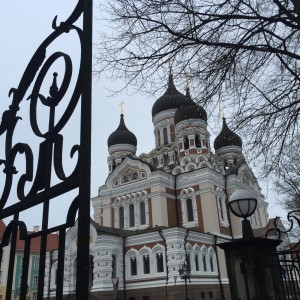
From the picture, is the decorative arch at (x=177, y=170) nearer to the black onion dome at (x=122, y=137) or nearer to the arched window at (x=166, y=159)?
the arched window at (x=166, y=159)

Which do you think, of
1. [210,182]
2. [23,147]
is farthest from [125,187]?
[23,147]

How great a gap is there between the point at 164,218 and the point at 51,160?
27.1 metres

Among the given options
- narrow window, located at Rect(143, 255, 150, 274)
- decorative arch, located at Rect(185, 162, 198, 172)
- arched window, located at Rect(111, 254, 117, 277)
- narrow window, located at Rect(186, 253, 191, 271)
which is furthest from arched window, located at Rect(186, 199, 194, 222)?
arched window, located at Rect(111, 254, 117, 277)

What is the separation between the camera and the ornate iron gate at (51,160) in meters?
1.50

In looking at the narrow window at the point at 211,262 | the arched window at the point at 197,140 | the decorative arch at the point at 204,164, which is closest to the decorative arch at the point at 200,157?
the decorative arch at the point at 204,164

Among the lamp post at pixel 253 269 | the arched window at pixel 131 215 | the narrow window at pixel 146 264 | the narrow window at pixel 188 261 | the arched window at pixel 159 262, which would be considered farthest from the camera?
the arched window at pixel 131 215

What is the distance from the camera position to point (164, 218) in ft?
93.1

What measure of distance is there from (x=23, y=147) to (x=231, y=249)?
5.02 m

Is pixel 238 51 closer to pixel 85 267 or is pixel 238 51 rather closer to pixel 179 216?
pixel 85 267

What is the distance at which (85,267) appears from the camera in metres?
1.41

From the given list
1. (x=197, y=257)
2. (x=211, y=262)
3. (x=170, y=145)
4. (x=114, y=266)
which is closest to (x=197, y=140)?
(x=170, y=145)

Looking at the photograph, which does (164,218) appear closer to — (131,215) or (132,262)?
(131,215)

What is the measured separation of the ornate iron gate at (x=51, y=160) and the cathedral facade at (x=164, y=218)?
1661 cm

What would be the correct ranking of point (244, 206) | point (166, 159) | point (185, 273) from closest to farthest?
point (244, 206) → point (185, 273) → point (166, 159)
